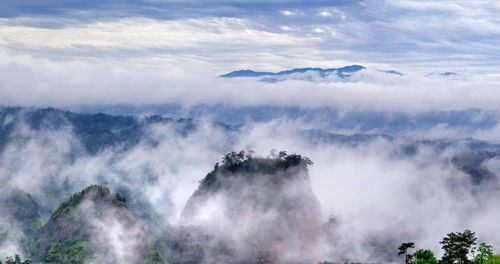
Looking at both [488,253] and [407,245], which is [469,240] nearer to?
[488,253]

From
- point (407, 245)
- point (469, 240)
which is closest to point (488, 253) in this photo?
point (469, 240)

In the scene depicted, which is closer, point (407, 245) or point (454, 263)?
point (407, 245)

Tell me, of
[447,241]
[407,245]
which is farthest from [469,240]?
[407,245]

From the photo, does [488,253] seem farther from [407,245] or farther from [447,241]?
[407,245]

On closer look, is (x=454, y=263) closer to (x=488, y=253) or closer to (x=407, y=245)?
(x=488, y=253)

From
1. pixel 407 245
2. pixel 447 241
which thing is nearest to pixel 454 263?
pixel 447 241
